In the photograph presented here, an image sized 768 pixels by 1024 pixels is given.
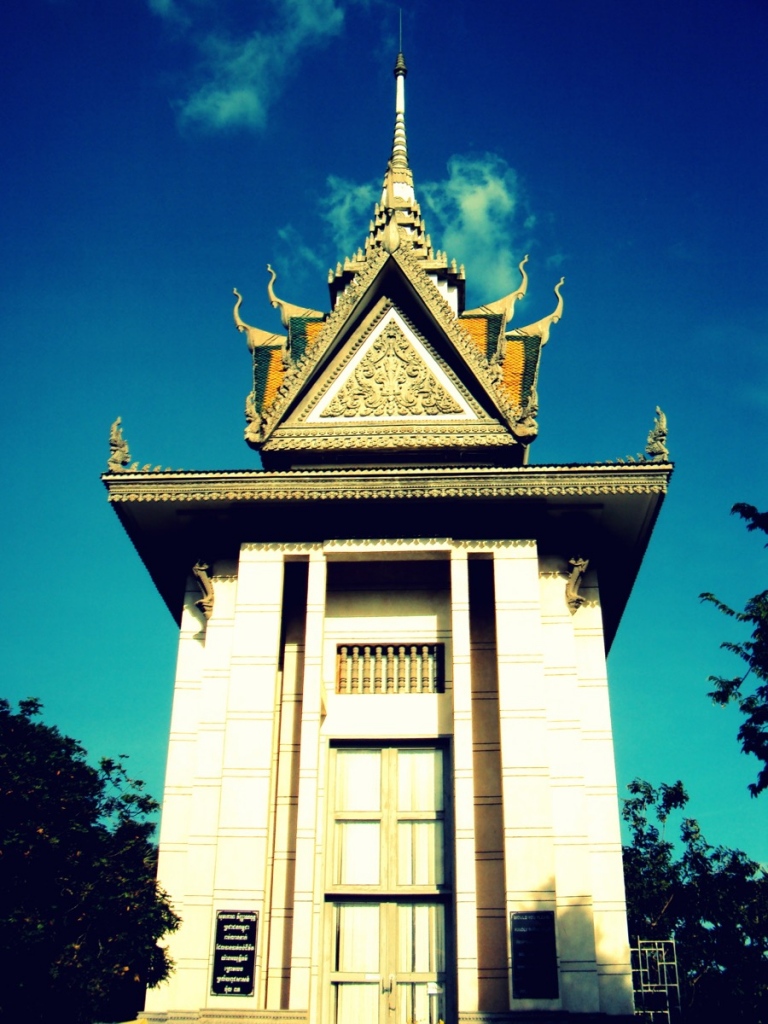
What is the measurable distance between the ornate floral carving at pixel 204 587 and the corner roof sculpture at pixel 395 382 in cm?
244

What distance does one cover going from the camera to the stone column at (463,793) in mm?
16328

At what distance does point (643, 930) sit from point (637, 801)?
3.45 m

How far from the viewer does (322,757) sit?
1877 cm

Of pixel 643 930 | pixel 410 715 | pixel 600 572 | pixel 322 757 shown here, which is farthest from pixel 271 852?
pixel 643 930

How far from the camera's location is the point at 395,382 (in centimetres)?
2170

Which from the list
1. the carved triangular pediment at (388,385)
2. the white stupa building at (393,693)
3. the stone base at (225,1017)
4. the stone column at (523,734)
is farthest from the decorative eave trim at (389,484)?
the stone base at (225,1017)

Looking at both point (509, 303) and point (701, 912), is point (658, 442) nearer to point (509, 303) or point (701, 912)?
point (509, 303)

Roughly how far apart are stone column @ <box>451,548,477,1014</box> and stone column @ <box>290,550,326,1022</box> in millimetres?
2104

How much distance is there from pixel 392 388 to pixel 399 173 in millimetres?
7984

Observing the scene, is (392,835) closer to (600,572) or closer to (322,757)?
(322,757)

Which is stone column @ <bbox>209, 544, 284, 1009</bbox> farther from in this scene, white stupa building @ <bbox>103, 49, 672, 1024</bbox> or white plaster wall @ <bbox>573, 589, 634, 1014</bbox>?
white plaster wall @ <bbox>573, 589, 634, 1014</bbox>

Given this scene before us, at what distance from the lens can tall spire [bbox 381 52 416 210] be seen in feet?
87.4

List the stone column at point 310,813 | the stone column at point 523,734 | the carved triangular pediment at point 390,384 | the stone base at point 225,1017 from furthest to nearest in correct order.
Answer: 1. the carved triangular pediment at point 390,384
2. the stone column at point 523,734
3. the stone column at point 310,813
4. the stone base at point 225,1017

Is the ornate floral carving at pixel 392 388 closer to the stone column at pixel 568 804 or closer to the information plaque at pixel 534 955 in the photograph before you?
the stone column at pixel 568 804
